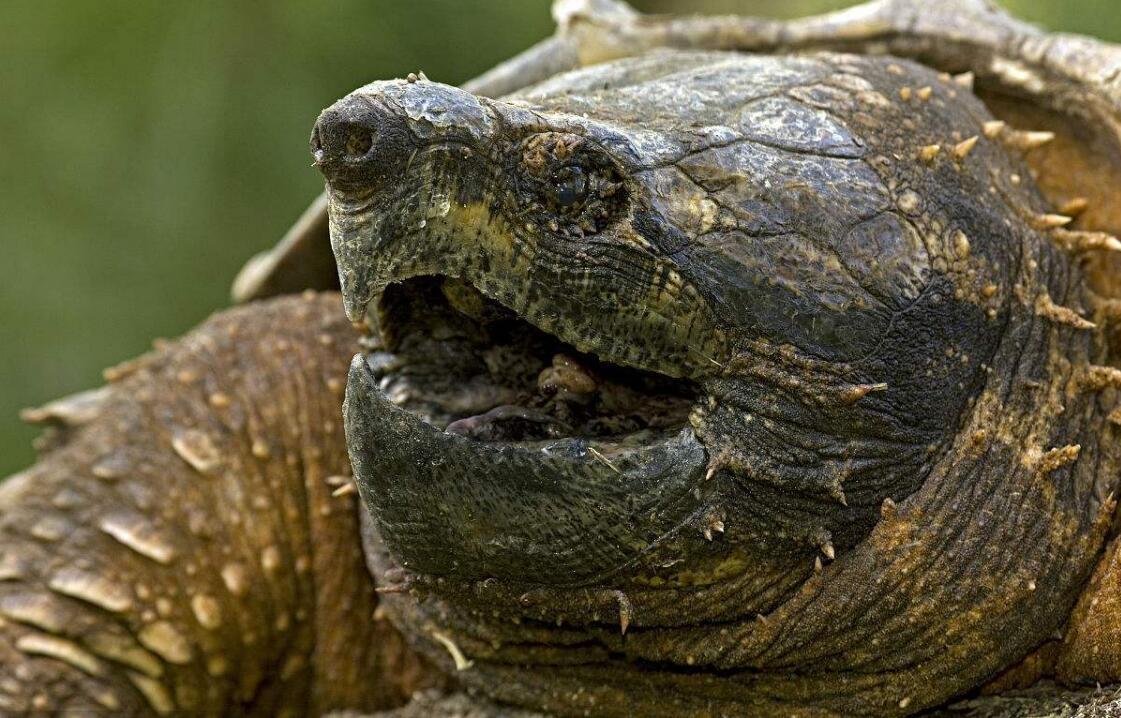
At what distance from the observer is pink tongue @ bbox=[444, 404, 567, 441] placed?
2.24 m

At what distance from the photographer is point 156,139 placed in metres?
9.48

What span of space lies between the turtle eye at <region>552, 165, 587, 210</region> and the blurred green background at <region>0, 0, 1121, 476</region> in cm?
689

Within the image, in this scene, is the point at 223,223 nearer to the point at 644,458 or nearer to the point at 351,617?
the point at 351,617

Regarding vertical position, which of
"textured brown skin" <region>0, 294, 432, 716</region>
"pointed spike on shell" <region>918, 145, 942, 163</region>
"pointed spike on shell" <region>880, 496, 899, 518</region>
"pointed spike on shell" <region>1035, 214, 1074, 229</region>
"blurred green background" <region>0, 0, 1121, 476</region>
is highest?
"pointed spike on shell" <region>918, 145, 942, 163</region>

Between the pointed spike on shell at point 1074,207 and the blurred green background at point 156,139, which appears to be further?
the blurred green background at point 156,139

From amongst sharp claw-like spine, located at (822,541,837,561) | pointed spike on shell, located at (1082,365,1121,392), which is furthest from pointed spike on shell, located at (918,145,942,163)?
sharp claw-like spine, located at (822,541,837,561)

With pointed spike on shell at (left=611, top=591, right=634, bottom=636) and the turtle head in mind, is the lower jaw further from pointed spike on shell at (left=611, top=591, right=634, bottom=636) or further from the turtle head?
the turtle head

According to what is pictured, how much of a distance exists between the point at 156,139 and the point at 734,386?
8.08m

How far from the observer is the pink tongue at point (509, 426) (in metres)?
2.24

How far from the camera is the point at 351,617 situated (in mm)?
3355

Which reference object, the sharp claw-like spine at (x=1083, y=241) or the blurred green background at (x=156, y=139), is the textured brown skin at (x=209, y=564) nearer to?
the sharp claw-like spine at (x=1083, y=241)

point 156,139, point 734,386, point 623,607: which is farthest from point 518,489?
point 156,139

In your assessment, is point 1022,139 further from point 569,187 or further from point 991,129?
point 569,187

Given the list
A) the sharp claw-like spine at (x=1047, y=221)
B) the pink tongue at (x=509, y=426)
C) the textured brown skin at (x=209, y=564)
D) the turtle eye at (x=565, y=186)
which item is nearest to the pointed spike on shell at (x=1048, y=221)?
the sharp claw-like spine at (x=1047, y=221)
